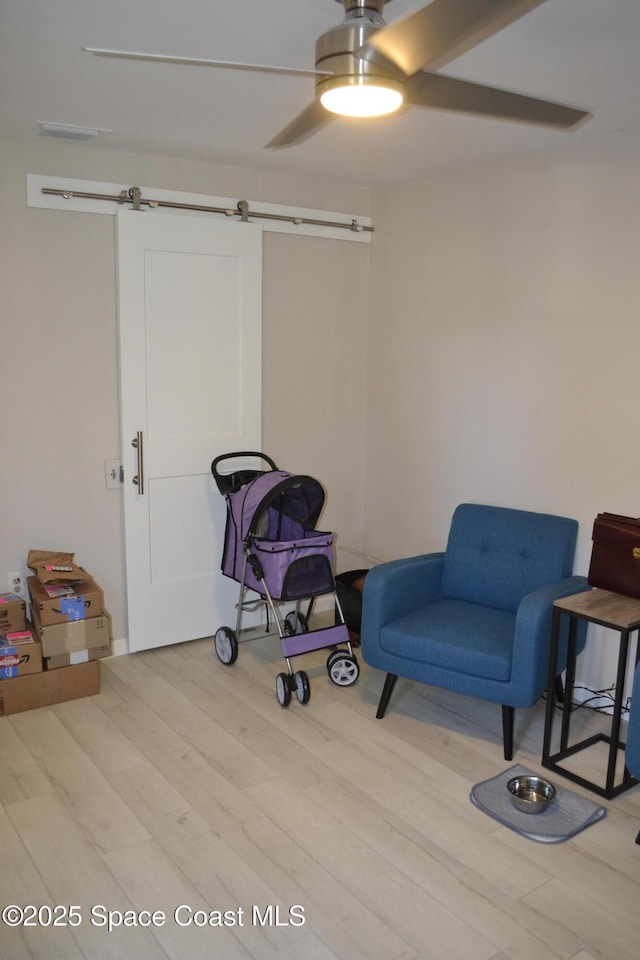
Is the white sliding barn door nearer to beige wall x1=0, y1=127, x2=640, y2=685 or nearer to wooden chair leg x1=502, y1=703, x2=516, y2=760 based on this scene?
beige wall x1=0, y1=127, x2=640, y2=685

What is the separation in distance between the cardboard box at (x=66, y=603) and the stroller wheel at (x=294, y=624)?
3.21 feet

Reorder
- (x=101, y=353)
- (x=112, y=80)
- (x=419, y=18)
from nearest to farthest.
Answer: (x=419, y=18)
(x=112, y=80)
(x=101, y=353)

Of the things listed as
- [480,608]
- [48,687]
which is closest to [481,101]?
[480,608]

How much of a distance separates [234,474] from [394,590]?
1.12 meters

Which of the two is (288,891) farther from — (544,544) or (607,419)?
(607,419)

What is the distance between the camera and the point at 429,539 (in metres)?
4.36

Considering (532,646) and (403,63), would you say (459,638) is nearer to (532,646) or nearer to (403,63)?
(532,646)

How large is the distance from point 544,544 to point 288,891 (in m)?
1.84

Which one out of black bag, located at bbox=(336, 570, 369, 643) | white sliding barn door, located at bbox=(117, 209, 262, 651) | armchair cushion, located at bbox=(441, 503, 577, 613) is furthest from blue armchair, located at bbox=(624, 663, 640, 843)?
white sliding barn door, located at bbox=(117, 209, 262, 651)

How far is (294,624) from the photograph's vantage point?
14.2 ft

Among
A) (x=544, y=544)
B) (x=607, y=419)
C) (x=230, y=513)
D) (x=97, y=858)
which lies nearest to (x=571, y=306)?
(x=607, y=419)

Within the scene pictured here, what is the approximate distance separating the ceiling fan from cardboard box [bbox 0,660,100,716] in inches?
101

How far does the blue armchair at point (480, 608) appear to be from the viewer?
298 centimetres

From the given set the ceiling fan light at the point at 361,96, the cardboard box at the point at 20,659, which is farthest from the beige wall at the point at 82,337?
the ceiling fan light at the point at 361,96
